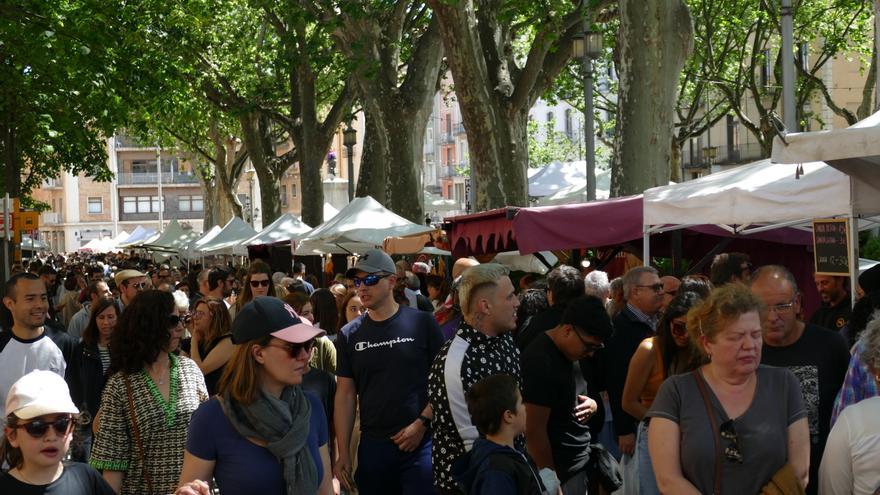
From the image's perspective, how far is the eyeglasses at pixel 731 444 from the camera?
456 centimetres

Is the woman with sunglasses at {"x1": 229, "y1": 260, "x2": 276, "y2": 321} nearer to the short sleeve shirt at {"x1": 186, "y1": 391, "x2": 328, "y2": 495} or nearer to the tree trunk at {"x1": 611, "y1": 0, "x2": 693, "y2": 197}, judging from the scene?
the tree trunk at {"x1": 611, "y1": 0, "x2": 693, "y2": 197}

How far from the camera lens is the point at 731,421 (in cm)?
458

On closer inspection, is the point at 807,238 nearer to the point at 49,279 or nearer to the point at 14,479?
the point at 14,479

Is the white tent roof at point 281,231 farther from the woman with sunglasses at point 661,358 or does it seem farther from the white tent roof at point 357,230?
the woman with sunglasses at point 661,358

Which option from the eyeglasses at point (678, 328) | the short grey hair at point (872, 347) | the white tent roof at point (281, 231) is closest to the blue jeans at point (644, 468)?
the eyeglasses at point (678, 328)

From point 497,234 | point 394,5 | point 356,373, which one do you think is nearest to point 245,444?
point 356,373

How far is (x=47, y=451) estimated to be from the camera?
4.20 m

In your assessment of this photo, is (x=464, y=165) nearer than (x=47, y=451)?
No

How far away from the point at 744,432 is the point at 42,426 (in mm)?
2344

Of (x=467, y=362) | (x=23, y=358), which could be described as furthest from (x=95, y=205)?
(x=467, y=362)

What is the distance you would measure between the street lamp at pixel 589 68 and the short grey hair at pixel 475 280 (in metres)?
13.4

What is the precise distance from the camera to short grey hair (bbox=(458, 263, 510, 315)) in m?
6.01

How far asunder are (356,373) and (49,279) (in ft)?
61.6

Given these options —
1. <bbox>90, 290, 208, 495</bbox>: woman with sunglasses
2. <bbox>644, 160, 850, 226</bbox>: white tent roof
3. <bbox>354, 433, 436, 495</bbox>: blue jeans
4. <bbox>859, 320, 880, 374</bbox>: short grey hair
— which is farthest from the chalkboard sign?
<bbox>90, 290, 208, 495</bbox>: woman with sunglasses
